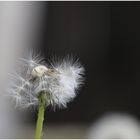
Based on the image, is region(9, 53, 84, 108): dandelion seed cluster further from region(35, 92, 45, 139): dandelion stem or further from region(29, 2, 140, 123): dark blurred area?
region(29, 2, 140, 123): dark blurred area

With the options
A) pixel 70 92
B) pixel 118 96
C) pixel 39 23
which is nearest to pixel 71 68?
pixel 70 92

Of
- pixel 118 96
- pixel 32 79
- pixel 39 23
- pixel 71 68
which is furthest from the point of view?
pixel 39 23

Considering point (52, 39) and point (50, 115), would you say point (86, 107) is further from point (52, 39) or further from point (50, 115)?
point (52, 39)

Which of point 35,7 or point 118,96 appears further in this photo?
point 35,7

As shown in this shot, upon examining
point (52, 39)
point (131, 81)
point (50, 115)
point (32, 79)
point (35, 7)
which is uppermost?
point (35, 7)

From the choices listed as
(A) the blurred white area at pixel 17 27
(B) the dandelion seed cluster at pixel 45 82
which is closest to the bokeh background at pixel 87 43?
(A) the blurred white area at pixel 17 27

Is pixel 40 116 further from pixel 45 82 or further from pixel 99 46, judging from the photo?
pixel 99 46

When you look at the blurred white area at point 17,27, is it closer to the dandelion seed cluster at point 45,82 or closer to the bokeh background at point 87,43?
the bokeh background at point 87,43

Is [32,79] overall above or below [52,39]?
below

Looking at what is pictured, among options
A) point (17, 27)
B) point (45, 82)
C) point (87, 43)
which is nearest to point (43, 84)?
point (45, 82)
